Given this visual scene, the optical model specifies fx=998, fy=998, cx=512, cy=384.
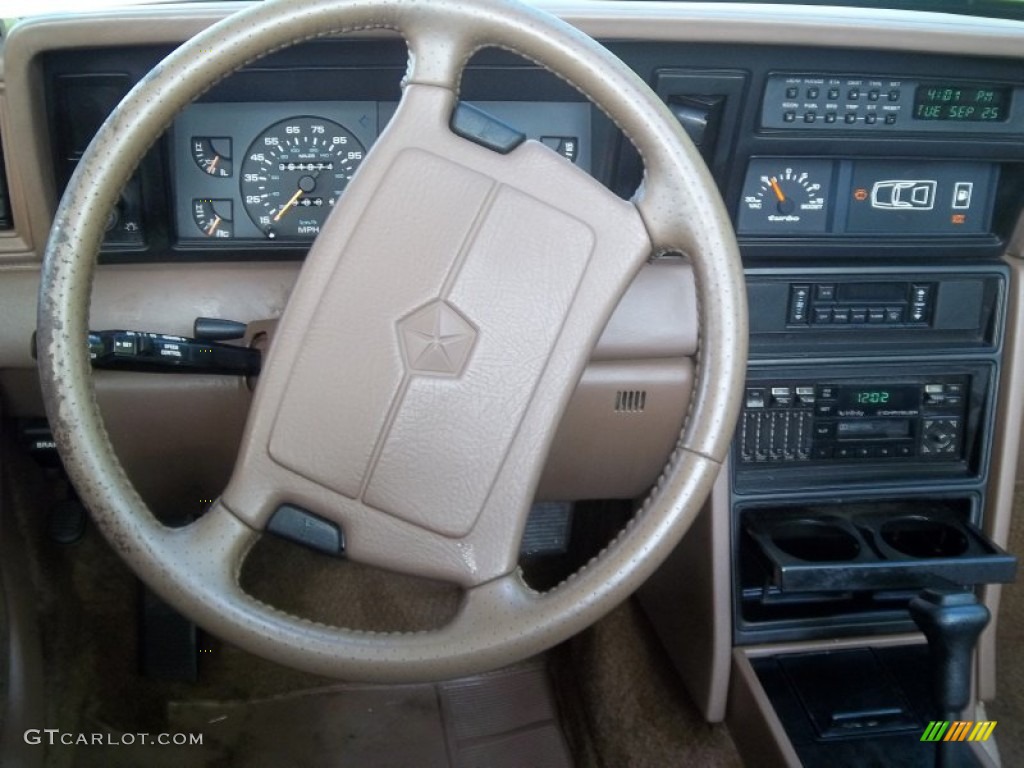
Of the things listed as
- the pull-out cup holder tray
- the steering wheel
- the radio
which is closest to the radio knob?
the radio

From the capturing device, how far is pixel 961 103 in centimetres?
135

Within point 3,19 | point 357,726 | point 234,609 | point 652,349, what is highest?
point 3,19

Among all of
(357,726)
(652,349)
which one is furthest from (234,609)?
(357,726)

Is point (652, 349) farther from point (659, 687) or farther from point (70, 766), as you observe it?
point (70, 766)

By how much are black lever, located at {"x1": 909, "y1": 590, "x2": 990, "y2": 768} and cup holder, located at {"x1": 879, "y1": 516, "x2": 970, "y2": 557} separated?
290 mm

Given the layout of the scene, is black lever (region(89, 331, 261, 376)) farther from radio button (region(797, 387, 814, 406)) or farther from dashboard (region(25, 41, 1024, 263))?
radio button (region(797, 387, 814, 406))

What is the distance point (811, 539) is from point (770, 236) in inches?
18.6

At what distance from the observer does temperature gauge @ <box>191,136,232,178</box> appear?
1.25 meters

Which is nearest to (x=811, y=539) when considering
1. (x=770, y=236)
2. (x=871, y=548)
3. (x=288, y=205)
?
(x=871, y=548)

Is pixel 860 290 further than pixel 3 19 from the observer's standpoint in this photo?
Yes

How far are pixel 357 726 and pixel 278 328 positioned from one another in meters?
1.01

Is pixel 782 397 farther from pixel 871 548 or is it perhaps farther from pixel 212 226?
pixel 212 226

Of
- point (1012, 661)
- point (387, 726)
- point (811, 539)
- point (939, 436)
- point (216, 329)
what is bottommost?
point (387, 726)

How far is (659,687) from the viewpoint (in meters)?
1.69
